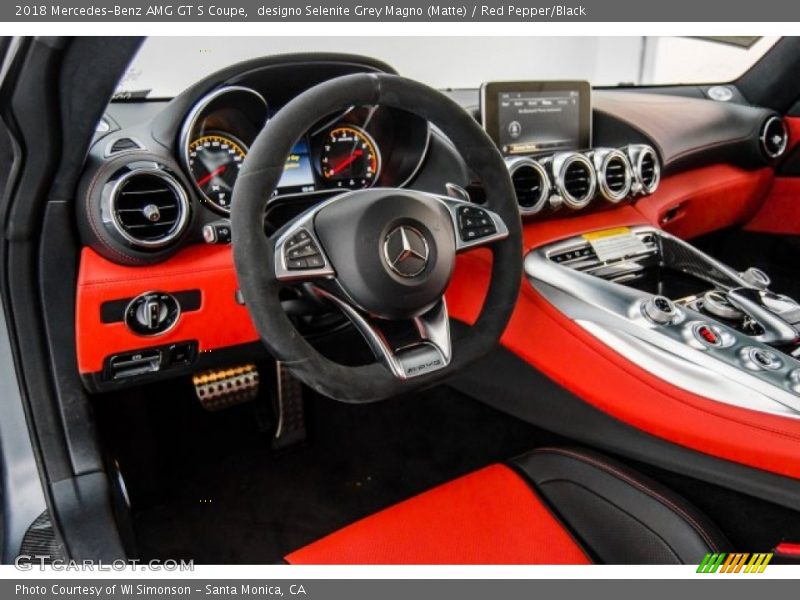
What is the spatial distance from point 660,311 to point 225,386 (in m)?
1.02

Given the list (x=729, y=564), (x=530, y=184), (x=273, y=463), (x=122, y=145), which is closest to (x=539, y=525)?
(x=729, y=564)

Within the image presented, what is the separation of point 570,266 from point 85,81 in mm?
1042

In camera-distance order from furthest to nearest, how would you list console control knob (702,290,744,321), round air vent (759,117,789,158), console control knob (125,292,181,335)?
1. round air vent (759,117,789,158)
2. console control knob (702,290,744,321)
3. console control knob (125,292,181,335)

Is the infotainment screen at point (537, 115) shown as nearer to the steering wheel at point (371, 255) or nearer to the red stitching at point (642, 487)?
the steering wheel at point (371, 255)

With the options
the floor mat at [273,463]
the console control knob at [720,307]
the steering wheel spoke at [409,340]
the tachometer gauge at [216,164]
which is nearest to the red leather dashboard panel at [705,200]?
the console control knob at [720,307]

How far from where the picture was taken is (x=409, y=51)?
5.69ft

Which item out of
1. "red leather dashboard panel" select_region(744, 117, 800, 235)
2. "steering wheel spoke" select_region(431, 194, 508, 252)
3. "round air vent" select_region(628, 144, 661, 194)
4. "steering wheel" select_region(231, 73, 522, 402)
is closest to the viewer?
"steering wheel" select_region(231, 73, 522, 402)

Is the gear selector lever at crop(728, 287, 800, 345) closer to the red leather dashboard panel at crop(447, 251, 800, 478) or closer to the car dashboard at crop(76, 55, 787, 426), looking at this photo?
the red leather dashboard panel at crop(447, 251, 800, 478)

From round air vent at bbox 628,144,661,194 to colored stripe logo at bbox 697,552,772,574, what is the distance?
3.02 ft

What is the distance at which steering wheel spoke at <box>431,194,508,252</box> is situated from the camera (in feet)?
3.40

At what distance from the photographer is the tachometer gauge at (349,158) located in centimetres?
132

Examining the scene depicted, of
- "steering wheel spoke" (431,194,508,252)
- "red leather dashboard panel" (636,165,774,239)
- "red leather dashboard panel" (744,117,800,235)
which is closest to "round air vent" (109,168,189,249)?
"steering wheel spoke" (431,194,508,252)

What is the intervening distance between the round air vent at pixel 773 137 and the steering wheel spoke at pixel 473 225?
152cm

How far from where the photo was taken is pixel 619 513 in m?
1.15
